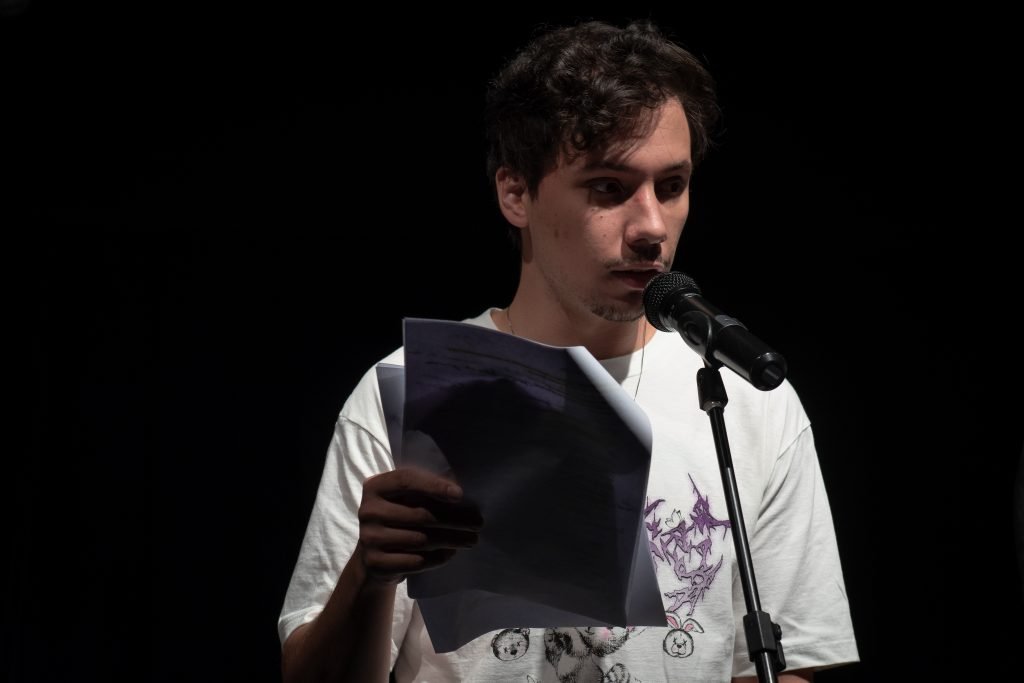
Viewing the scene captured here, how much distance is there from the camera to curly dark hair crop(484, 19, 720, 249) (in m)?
1.45

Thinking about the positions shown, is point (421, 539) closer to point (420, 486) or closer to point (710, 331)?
point (420, 486)

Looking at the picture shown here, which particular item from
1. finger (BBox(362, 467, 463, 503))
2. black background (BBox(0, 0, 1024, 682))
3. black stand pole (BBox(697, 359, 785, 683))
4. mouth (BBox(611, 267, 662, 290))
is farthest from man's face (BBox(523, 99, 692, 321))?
black background (BBox(0, 0, 1024, 682))

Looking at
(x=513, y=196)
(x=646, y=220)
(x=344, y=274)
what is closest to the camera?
→ (x=646, y=220)

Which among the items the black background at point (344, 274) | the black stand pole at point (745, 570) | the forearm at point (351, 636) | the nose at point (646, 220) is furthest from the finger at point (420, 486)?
the black background at point (344, 274)

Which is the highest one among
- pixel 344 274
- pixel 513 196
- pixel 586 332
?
pixel 344 274

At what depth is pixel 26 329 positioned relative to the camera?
210 cm

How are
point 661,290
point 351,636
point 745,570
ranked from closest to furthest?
point 745,570 → point 661,290 → point 351,636

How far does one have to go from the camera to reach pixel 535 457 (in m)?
1.02

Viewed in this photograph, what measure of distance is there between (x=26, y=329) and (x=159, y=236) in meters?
0.33

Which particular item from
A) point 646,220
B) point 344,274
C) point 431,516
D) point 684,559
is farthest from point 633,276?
point 344,274

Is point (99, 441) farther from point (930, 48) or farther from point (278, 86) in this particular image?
point (930, 48)

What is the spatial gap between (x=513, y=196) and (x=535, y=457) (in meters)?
0.66

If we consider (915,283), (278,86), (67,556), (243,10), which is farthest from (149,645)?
(915,283)

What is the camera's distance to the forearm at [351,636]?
1196mm
